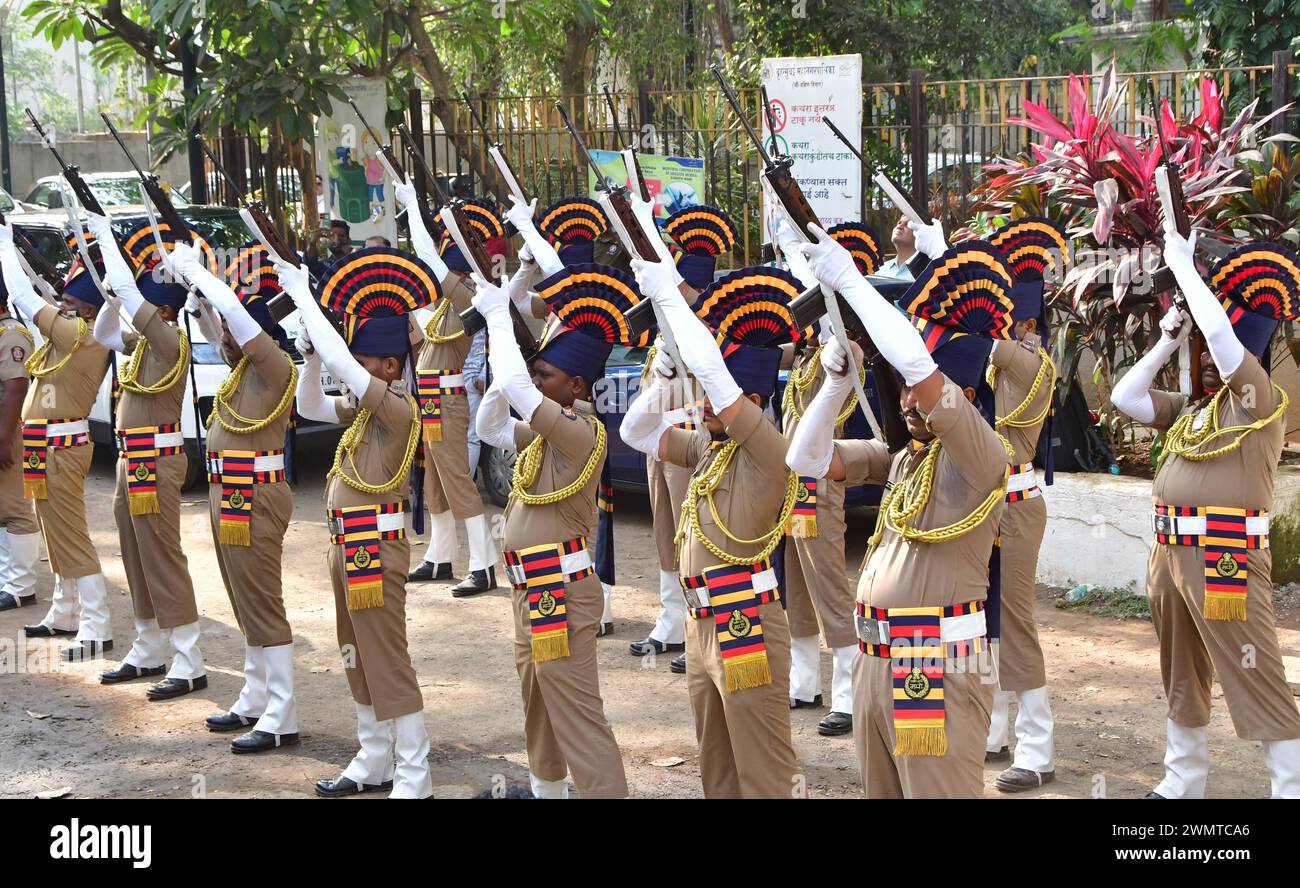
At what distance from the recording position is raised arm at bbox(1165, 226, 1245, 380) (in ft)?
16.4

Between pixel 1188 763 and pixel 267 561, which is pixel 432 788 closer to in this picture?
pixel 267 561

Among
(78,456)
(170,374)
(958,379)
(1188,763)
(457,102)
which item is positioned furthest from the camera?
(457,102)

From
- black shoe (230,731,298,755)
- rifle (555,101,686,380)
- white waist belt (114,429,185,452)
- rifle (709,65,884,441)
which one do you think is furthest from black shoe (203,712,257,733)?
rifle (709,65,884,441)

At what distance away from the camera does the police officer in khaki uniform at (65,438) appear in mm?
7910

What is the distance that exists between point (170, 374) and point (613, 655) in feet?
8.53

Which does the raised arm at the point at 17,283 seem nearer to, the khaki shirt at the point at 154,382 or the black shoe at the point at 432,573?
the khaki shirt at the point at 154,382

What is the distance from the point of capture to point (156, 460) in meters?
7.10

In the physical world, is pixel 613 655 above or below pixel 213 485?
below

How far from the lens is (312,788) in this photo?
603 cm

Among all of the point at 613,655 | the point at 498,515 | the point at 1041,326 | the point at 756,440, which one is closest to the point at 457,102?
the point at 498,515

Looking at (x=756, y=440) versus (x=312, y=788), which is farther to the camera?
(x=312, y=788)

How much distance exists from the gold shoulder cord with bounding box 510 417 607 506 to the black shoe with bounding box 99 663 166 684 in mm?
3143

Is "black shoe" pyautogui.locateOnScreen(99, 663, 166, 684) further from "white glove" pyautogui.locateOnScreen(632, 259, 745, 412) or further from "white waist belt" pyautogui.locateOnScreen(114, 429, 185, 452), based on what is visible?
"white glove" pyautogui.locateOnScreen(632, 259, 745, 412)

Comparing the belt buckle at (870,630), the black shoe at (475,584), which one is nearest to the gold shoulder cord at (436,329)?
the black shoe at (475,584)
